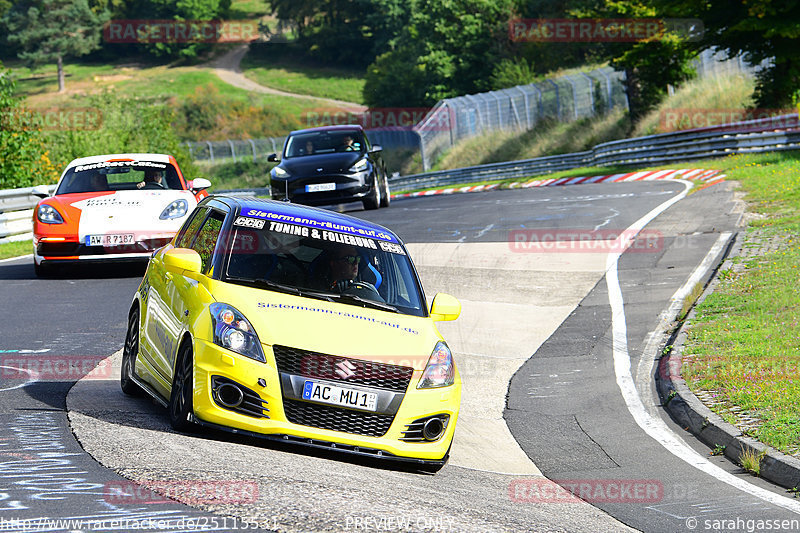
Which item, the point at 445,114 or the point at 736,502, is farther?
the point at 445,114

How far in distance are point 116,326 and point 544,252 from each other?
7.45 m

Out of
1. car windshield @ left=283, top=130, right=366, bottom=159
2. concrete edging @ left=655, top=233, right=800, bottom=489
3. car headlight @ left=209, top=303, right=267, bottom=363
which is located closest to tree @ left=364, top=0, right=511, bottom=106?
car windshield @ left=283, top=130, right=366, bottom=159

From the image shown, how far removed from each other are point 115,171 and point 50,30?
110m

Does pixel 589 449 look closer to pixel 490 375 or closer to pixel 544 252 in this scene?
pixel 490 375

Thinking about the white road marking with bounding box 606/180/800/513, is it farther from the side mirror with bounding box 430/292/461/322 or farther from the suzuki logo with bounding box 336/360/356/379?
the suzuki logo with bounding box 336/360/356/379

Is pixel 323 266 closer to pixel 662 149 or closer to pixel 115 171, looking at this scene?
pixel 115 171

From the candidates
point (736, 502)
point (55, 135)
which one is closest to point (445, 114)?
point (55, 135)

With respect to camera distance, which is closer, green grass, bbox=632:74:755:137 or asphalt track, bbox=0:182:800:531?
asphalt track, bbox=0:182:800:531

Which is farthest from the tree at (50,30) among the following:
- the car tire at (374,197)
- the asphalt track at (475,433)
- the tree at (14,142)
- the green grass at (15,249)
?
the asphalt track at (475,433)

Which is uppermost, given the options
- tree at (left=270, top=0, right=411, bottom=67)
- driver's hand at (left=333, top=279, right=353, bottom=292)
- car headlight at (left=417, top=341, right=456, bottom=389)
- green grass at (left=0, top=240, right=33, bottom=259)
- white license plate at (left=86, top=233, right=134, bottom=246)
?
driver's hand at (left=333, top=279, right=353, bottom=292)

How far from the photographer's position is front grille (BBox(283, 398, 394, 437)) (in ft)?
22.2

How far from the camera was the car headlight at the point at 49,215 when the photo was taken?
14508mm

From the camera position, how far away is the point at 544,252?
16859 millimetres

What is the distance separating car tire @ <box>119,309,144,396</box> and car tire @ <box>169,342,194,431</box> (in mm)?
1312
